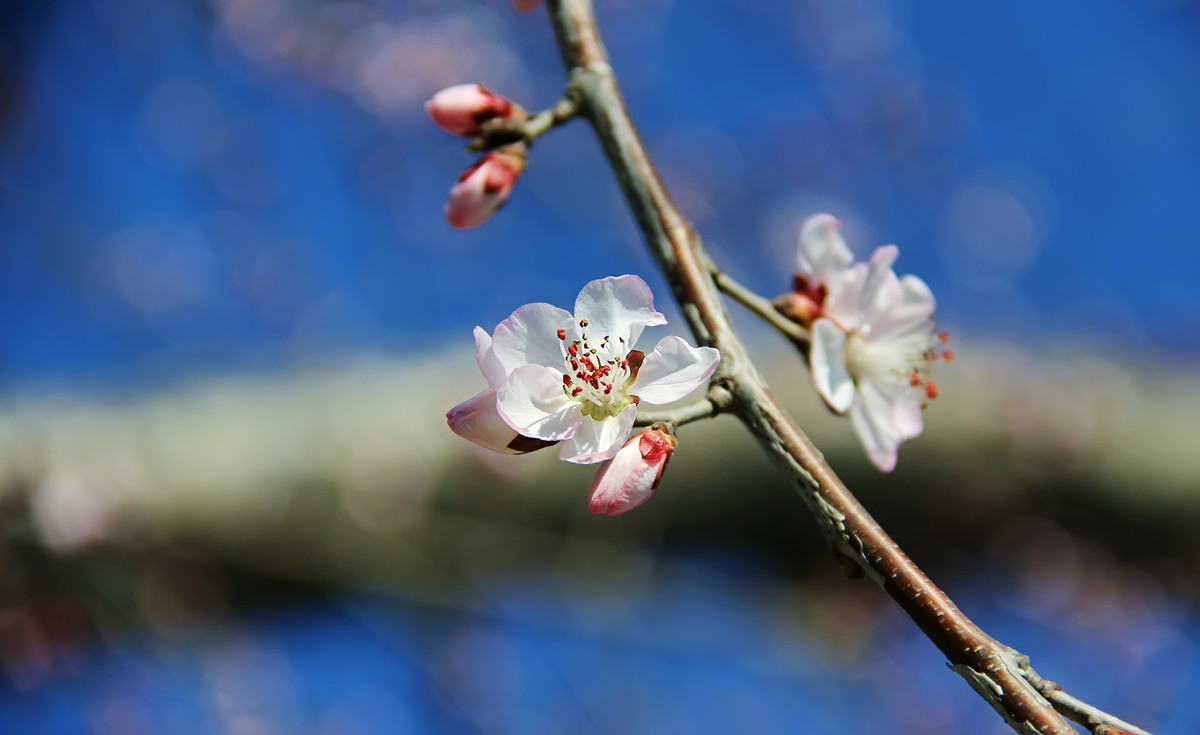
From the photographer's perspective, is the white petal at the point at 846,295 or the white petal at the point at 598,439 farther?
the white petal at the point at 846,295

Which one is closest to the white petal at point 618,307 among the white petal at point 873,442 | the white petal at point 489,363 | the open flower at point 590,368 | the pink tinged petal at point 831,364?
the open flower at point 590,368

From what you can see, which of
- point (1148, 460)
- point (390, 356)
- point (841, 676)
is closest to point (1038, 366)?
point (1148, 460)

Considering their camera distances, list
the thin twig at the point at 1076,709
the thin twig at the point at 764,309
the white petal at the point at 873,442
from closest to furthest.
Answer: the thin twig at the point at 1076,709
the thin twig at the point at 764,309
the white petal at the point at 873,442

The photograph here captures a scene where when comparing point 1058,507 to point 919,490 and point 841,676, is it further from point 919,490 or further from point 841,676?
point 841,676

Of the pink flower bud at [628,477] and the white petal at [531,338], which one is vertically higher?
the white petal at [531,338]

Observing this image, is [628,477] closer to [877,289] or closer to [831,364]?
[831,364]

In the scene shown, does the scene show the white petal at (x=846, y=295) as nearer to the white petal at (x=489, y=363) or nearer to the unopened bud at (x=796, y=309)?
the unopened bud at (x=796, y=309)

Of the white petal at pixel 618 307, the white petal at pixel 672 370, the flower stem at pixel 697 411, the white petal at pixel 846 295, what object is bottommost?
the flower stem at pixel 697 411
